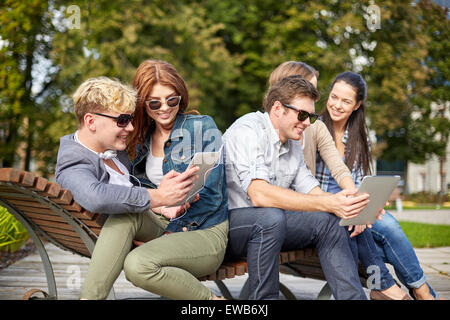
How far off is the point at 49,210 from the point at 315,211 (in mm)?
1286

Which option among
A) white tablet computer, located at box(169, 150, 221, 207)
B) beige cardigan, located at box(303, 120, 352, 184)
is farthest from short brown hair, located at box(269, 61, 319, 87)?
white tablet computer, located at box(169, 150, 221, 207)

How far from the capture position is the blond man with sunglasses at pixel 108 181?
89.9 inches

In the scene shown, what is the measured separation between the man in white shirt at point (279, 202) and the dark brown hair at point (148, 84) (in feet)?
1.26

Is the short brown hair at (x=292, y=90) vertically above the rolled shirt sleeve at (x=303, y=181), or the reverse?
the short brown hair at (x=292, y=90)

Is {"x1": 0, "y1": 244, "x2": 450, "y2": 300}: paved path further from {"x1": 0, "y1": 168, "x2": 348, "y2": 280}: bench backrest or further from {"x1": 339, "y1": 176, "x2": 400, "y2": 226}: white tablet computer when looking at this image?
{"x1": 339, "y1": 176, "x2": 400, "y2": 226}: white tablet computer

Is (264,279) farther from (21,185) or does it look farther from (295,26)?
(295,26)

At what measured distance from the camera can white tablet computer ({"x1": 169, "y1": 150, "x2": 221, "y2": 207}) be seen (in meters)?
2.38

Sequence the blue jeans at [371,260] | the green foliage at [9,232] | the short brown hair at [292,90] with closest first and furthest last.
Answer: the short brown hair at [292,90] < the blue jeans at [371,260] < the green foliage at [9,232]

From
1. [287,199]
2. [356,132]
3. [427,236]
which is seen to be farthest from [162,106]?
[427,236]

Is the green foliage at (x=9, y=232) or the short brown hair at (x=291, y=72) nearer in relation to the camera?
the short brown hair at (x=291, y=72)

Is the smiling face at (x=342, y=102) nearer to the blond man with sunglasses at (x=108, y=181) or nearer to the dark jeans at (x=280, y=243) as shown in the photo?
the dark jeans at (x=280, y=243)

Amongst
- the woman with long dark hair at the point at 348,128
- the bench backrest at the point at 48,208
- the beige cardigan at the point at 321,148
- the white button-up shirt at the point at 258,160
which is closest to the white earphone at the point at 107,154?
the bench backrest at the point at 48,208
